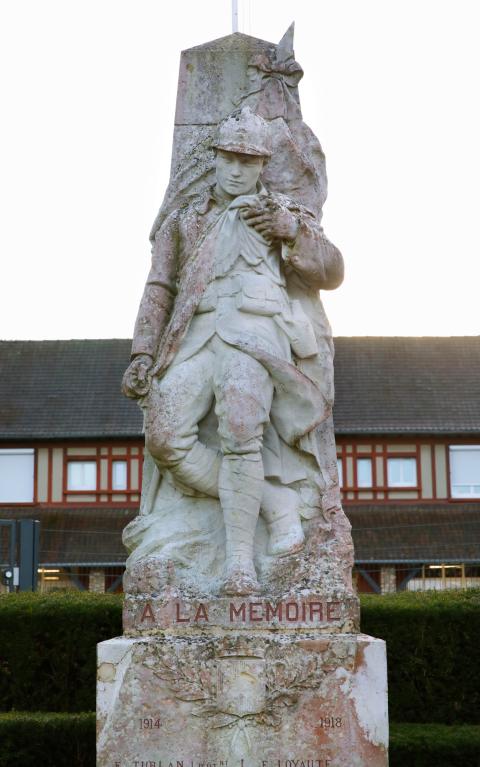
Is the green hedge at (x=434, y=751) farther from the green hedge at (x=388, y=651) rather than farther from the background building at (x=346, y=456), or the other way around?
the background building at (x=346, y=456)

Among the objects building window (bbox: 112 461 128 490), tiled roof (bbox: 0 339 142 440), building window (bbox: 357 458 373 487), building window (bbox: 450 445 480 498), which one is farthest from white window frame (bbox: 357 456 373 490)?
building window (bbox: 112 461 128 490)

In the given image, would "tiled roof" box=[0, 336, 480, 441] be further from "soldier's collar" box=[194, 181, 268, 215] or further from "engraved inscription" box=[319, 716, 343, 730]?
"engraved inscription" box=[319, 716, 343, 730]

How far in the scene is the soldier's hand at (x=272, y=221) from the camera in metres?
6.41

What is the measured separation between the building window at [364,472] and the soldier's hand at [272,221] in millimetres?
32699

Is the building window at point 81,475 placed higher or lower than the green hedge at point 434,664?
higher

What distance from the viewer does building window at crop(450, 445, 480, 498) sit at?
38.8 meters

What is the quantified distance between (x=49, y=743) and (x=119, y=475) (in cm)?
3016

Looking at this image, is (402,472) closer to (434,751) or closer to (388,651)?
(388,651)

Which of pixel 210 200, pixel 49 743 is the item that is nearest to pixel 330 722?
pixel 210 200

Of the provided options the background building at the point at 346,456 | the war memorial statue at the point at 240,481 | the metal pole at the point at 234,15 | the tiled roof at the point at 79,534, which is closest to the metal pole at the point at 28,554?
the metal pole at the point at 234,15

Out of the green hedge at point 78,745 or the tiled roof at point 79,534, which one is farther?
the tiled roof at point 79,534

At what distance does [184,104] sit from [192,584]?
8.51 ft

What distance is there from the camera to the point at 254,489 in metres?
6.12

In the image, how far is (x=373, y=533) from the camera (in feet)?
120
